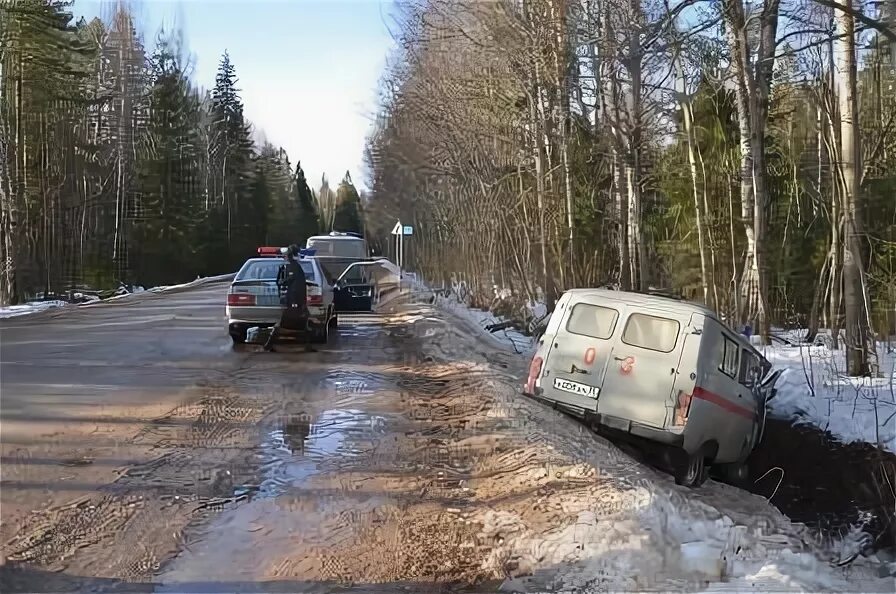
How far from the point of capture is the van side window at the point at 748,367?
9445 millimetres

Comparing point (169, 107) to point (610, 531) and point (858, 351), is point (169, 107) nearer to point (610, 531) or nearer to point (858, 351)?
point (858, 351)

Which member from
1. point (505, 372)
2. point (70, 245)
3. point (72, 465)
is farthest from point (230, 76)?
point (72, 465)

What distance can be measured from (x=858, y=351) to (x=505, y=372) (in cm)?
549

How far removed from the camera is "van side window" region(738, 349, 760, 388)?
9445 mm

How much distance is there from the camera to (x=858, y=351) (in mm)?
12414

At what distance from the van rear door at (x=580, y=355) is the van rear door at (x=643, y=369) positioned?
0.13 meters

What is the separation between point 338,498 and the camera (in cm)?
650

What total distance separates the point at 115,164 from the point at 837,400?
36825 mm

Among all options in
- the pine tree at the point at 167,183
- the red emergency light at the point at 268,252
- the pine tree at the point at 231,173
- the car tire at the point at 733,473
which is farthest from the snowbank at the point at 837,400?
the pine tree at the point at 231,173

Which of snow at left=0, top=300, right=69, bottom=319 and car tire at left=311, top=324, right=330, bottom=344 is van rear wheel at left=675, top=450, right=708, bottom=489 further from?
snow at left=0, top=300, right=69, bottom=319

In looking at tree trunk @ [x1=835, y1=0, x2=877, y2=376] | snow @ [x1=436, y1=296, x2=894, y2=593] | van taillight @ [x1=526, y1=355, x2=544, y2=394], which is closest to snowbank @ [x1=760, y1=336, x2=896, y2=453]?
tree trunk @ [x1=835, y1=0, x2=877, y2=376]

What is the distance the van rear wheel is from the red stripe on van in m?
0.58

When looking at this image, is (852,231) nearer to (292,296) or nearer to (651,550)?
(651,550)

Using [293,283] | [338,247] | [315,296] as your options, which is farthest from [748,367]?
[338,247]
